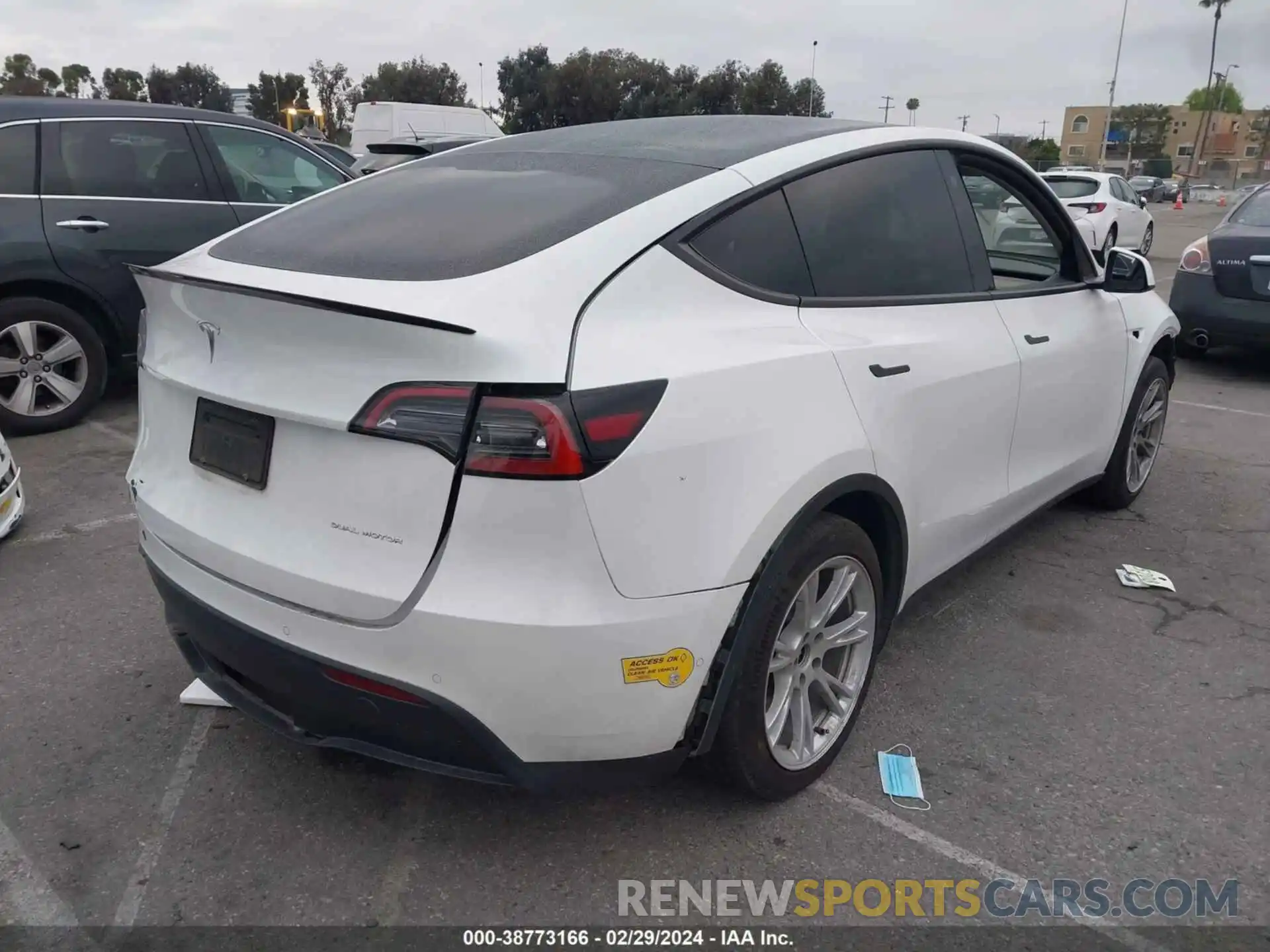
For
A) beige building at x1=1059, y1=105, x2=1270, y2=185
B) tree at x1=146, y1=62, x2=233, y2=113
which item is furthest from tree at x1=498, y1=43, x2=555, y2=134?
beige building at x1=1059, y1=105, x2=1270, y2=185

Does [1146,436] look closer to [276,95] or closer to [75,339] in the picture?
[75,339]

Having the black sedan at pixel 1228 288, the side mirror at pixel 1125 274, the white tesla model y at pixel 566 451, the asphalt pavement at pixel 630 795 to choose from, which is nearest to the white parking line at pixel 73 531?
the asphalt pavement at pixel 630 795

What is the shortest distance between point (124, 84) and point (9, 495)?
257 ft

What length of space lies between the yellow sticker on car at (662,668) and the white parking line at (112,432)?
181 inches

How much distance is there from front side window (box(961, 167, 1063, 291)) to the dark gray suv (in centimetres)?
468

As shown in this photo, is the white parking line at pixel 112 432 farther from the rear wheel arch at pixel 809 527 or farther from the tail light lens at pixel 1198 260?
the tail light lens at pixel 1198 260

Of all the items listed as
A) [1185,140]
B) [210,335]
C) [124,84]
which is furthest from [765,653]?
[1185,140]

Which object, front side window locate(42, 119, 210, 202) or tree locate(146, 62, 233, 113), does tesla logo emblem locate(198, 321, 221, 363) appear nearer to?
front side window locate(42, 119, 210, 202)

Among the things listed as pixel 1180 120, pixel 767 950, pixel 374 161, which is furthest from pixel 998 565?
pixel 1180 120

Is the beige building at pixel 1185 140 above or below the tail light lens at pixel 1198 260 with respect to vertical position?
above

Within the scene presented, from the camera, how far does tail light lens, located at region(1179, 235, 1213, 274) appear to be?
25.4 feet

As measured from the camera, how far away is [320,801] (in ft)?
8.43

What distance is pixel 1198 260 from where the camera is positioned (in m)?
7.86

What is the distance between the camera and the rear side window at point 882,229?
8.68 feet
